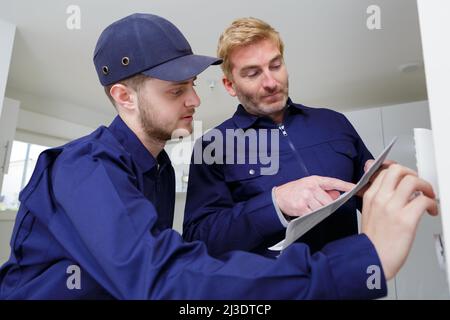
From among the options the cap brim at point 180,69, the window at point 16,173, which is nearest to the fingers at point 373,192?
the cap brim at point 180,69

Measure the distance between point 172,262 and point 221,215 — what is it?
29 centimetres

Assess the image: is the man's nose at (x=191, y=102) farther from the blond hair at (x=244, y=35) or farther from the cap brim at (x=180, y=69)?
the blond hair at (x=244, y=35)

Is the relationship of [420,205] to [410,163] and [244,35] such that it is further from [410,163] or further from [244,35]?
[410,163]

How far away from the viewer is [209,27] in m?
1.75

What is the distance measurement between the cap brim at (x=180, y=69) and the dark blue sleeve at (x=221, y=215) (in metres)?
0.23

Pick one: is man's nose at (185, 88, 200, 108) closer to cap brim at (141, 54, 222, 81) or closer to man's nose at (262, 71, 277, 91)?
cap brim at (141, 54, 222, 81)

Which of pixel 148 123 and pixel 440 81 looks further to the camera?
pixel 148 123

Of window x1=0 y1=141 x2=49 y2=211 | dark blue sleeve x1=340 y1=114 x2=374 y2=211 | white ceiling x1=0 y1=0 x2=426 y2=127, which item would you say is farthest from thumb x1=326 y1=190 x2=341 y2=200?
window x1=0 y1=141 x2=49 y2=211

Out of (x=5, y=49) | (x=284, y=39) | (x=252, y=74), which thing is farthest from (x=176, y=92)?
(x=5, y=49)

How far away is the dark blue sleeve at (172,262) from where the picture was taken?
0.38 m

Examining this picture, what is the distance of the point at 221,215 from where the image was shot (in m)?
0.68
